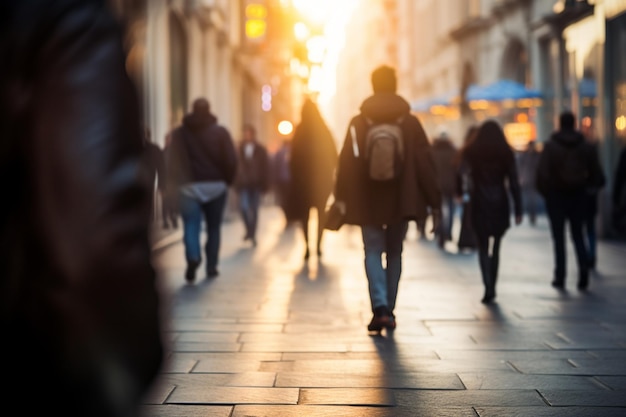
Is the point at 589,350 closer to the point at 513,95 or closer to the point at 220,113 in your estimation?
the point at 513,95

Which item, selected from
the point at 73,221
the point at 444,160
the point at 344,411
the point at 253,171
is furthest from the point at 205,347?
the point at 444,160

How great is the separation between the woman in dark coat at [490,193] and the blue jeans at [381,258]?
1.84 metres

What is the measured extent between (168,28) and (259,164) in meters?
3.61

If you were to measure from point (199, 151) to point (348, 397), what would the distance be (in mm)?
6339

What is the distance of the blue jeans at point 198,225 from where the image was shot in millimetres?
10883

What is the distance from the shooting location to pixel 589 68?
18578 mm

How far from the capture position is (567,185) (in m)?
10.0

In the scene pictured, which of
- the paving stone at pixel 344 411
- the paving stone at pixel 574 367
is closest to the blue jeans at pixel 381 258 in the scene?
the paving stone at pixel 574 367

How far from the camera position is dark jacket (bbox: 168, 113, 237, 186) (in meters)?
11.1

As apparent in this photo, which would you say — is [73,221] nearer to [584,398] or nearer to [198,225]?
[584,398]

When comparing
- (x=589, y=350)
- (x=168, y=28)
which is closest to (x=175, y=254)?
(x=168, y=28)

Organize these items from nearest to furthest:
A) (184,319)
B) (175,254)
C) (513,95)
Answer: (184,319), (175,254), (513,95)

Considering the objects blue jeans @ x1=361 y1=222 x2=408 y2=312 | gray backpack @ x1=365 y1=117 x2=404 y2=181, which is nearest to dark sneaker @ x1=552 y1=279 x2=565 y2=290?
blue jeans @ x1=361 y1=222 x2=408 y2=312

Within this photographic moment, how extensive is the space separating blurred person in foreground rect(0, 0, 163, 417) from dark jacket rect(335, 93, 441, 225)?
6.33 m
